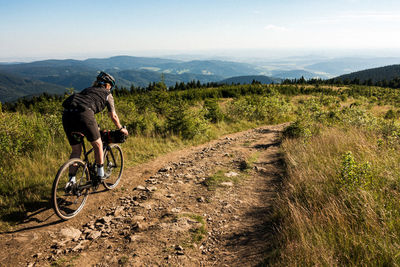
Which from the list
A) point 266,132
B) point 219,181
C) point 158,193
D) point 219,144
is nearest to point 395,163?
point 219,181

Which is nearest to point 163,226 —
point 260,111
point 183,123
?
point 183,123

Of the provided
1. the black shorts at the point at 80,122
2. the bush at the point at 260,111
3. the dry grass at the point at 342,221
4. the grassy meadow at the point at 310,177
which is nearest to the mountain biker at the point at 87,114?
the black shorts at the point at 80,122

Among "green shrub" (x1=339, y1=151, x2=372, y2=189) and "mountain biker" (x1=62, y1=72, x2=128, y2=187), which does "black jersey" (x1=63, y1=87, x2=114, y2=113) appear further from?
"green shrub" (x1=339, y1=151, x2=372, y2=189)

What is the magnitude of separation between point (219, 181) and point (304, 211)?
235 cm

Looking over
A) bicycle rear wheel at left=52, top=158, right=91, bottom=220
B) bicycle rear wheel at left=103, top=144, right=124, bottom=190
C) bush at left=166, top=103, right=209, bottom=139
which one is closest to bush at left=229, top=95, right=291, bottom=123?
bush at left=166, top=103, right=209, bottom=139

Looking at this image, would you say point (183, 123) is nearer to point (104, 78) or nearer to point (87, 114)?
point (104, 78)

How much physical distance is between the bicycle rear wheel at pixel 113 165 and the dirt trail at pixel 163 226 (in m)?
0.20

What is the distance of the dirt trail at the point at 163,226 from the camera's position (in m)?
2.87

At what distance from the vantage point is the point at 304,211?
3320mm

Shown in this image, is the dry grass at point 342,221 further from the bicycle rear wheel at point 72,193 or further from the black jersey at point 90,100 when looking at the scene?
the black jersey at point 90,100

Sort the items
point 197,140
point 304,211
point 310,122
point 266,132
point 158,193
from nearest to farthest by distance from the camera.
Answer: point 304,211, point 158,193, point 310,122, point 197,140, point 266,132

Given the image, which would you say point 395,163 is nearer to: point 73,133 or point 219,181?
point 219,181

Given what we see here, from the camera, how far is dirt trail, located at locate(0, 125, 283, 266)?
287cm

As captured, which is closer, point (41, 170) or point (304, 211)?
point (304, 211)
